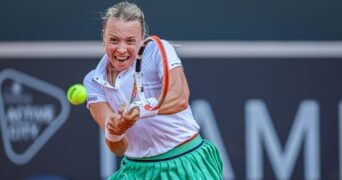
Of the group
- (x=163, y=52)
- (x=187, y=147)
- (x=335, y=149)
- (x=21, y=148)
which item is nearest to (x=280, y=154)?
(x=335, y=149)

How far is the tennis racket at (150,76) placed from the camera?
4176mm

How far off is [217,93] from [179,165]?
2515mm

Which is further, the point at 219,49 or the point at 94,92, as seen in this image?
the point at 219,49

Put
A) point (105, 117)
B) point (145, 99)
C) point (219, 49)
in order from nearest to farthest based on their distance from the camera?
1. point (145, 99)
2. point (105, 117)
3. point (219, 49)

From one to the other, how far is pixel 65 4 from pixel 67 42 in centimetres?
31

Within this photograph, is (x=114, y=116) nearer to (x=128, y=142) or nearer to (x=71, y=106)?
(x=128, y=142)

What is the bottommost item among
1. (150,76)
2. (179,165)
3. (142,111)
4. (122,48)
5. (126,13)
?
(179,165)

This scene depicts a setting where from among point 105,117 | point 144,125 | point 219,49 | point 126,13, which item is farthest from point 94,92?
point 219,49

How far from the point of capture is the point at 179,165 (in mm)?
4629

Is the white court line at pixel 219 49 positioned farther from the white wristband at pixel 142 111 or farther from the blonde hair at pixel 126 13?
the white wristband at pixel 142 111

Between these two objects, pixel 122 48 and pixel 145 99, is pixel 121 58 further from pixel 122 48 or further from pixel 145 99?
pixel 145 99

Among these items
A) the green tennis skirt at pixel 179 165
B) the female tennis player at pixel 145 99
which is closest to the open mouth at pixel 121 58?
the female tennis player at pixel 145 99

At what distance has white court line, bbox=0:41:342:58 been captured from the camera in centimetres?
701

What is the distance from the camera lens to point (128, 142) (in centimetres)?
473
